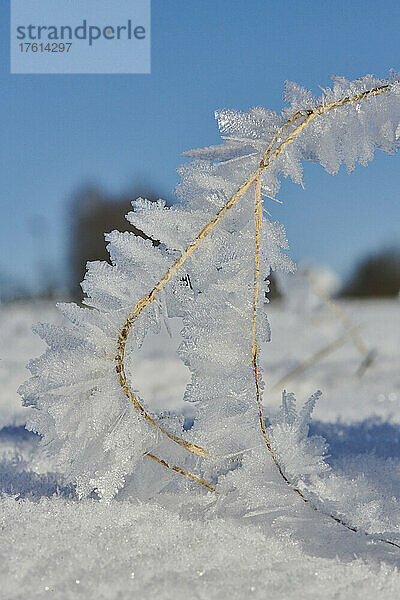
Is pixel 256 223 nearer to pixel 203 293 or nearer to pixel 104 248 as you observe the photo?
pixel 203 293

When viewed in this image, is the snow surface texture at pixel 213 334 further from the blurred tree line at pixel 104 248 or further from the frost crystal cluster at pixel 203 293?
the blurred tree line at pixel 104 248

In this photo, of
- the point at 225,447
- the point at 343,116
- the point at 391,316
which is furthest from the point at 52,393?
the point at 391,316

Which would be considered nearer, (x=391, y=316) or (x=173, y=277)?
(x=173, y=277)

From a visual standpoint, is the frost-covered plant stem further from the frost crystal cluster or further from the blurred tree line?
the blurred tree line

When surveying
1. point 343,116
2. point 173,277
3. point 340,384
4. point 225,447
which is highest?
point 343,116

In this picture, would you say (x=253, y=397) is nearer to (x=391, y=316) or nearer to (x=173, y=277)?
(x=173, y=277)

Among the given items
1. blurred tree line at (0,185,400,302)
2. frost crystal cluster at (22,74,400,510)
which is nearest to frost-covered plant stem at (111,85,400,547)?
frost crystal cluster at (22,74,400,510)

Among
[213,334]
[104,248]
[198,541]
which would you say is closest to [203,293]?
[213,334]

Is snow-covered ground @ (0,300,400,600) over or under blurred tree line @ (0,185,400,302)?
under

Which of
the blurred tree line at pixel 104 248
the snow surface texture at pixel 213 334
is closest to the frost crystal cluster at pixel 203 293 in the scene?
the snow surface texture at pixel 213 334
